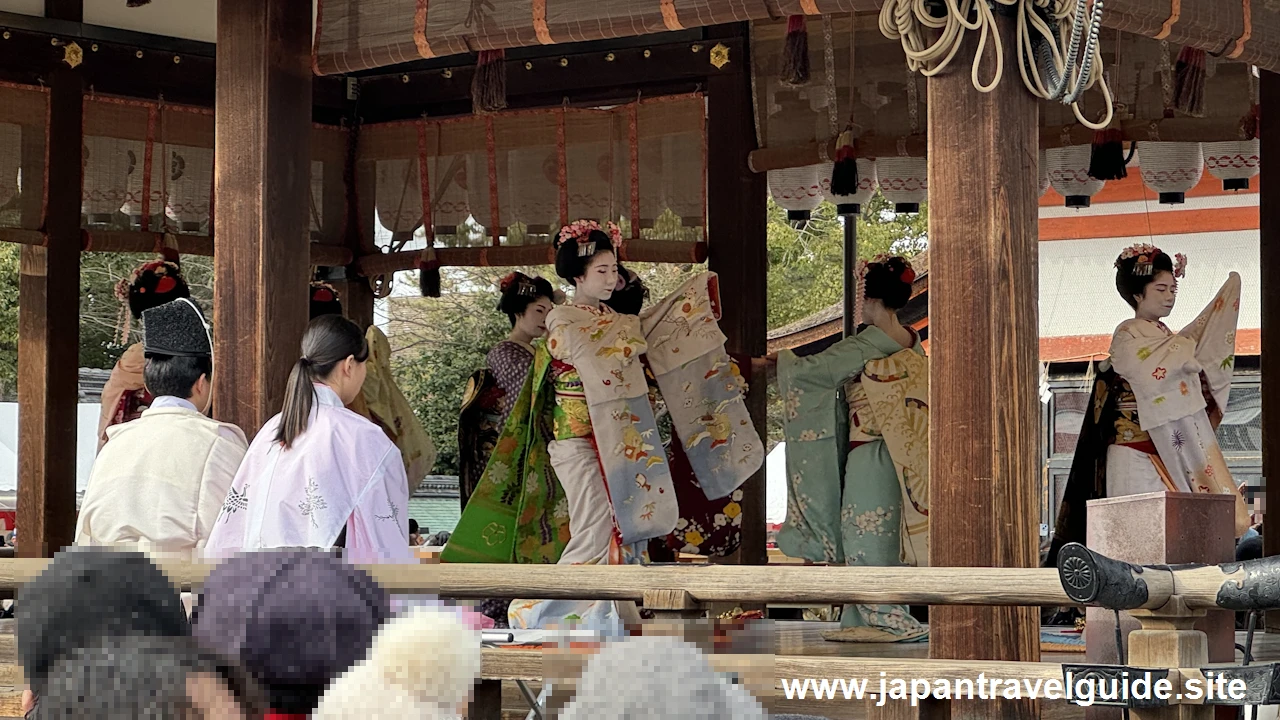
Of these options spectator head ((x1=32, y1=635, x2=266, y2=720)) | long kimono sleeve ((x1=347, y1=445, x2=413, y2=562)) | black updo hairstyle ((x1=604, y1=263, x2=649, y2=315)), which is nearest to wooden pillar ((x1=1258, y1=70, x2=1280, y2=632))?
black updo hairstyle ((x1=604, y1=263, x2=649, y2=315))

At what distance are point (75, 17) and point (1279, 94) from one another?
551cm

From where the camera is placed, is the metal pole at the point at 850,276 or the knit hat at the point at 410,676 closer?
the knit hat at the point at 410,676

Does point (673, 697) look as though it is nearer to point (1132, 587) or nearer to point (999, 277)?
point (1132, 587)

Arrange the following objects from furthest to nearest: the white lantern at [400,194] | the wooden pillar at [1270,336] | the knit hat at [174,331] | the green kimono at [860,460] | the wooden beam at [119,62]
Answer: the white lantern at [400,194] → the wooden beam at [119,62] → the wooden pillar at [1270,336] → the green kimono at [860,460] → the knit hat at [174,331]

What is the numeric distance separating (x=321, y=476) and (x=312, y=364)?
0.28 meters

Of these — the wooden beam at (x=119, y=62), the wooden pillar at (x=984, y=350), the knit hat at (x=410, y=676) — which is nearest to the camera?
the knit hat at (x=410, y=676)

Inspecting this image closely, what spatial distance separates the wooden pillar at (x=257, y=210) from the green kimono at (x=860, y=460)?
283cm

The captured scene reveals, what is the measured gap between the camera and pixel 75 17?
759 cm

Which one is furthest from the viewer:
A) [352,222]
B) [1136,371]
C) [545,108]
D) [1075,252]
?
[1075,252]

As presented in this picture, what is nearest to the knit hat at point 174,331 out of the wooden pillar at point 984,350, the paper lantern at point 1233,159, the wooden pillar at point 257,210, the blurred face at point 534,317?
the wooden pillar at point 257,210

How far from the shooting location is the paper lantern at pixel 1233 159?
25.0 feet

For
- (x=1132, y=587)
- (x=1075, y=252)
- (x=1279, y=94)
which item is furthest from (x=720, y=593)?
(x=1075, y=252)

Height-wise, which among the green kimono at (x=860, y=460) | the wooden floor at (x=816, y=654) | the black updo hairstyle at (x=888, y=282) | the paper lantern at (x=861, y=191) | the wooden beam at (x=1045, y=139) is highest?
the wooden beam at (x=1045, y=139)

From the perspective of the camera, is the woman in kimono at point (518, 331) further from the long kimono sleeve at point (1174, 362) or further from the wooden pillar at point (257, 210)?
the wooden pillar at point (257, 210)
